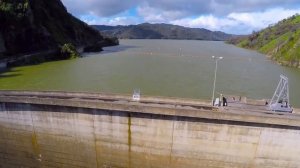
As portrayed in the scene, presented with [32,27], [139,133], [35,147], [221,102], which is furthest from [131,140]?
[32,27]

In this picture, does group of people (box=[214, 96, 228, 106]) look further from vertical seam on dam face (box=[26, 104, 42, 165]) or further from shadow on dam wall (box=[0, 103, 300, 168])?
vertical seam on dam face (box=[26, 104, 42, 165])

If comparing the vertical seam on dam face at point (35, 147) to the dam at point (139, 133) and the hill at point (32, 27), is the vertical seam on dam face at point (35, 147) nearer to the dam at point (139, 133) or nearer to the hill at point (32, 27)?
the dam at point (139, 133)

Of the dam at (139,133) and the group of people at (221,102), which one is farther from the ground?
the group of people at (221,102)

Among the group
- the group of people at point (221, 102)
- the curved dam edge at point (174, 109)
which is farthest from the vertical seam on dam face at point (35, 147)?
the group of people at point (221, 102)

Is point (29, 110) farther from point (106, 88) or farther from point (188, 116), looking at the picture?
point (106, 88)

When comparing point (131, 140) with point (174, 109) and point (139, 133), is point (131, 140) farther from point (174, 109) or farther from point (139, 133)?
point (174, 109)

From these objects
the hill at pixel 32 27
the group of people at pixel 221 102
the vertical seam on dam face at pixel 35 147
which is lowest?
the vertical seam on dam face at pixel 35 147

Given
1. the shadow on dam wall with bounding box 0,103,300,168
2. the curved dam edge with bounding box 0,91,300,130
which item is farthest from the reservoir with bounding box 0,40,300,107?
the shadow on dam wall with bounding box 0,103,300,168
